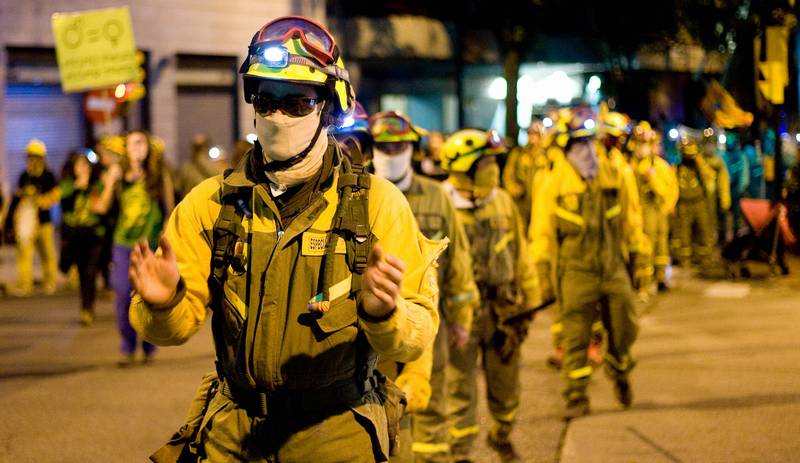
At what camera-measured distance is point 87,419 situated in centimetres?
810

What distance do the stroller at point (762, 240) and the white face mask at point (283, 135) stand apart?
14.2 m

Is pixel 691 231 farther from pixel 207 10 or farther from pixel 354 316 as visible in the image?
pixel 354 316

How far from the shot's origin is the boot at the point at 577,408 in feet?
26.6

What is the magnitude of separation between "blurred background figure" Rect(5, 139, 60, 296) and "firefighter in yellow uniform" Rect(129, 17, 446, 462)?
12177 mm

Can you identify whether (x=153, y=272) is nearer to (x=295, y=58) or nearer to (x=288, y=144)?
(x=288, y=144)

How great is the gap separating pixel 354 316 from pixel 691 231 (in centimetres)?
1567

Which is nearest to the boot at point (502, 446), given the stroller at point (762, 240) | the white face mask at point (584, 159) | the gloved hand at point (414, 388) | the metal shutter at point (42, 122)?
the white face mask at point (584, 159)

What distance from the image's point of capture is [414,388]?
15.7ft

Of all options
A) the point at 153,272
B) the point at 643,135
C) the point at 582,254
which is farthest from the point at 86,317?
the point at 153,272

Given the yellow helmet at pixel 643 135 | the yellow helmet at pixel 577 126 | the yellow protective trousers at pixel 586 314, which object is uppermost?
the yellow helmet at pixel 577 126

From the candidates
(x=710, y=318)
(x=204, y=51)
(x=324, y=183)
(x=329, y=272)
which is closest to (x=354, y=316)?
(x=329, y=272)

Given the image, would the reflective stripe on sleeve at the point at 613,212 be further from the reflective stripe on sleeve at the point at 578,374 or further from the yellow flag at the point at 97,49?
the yellow flag at the point at 97,49

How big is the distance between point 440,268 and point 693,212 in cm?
1269

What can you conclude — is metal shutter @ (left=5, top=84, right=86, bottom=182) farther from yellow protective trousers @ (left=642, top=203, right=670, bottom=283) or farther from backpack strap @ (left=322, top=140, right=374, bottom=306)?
backpack strap @ (left=322, top=140, right=374, bottom=306)
